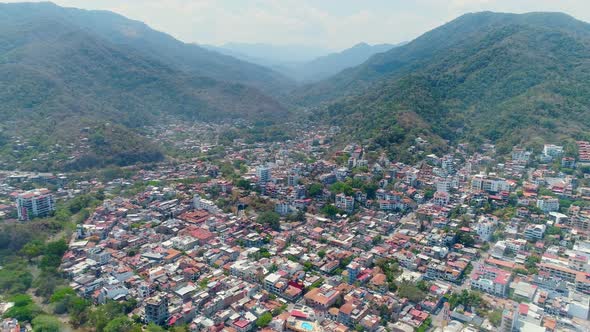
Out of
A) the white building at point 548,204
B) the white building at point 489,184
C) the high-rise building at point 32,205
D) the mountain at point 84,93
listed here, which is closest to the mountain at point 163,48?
the mountain at point 84,93

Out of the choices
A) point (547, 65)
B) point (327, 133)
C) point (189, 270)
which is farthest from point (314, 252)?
point (547, 65)

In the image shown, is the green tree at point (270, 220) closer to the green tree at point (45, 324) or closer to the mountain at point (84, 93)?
the green tree at point (45, 324)

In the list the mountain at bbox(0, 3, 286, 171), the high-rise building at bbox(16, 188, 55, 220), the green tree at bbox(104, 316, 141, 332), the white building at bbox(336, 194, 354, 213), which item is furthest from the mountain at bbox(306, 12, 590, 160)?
the high-rise building at bbox(16, 188, 55, 220)

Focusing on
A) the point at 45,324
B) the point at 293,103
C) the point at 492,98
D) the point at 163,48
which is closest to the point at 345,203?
the point at 45,324

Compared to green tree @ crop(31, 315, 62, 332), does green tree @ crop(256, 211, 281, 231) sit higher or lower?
lower

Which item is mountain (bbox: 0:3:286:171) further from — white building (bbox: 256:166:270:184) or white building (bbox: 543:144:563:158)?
white building (bbox: 543:144:563:158)

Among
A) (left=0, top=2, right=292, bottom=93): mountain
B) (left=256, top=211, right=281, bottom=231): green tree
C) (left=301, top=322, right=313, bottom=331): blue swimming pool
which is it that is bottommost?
(left=301, top=322, right=313, bottom=331): blue swimming pool

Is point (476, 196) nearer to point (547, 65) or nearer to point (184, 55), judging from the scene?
point (547, 65)
